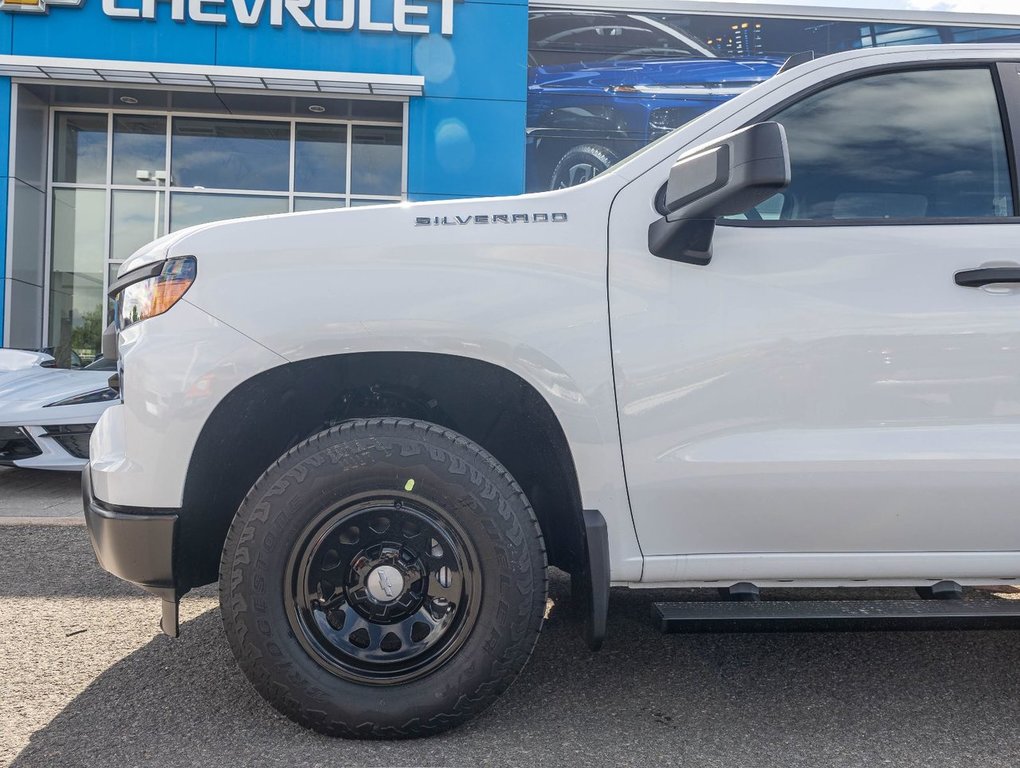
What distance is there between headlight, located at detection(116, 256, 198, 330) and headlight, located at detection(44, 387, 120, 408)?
12.7 ft

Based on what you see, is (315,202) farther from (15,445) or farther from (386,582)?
(386,582)

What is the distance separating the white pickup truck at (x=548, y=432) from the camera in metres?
2.12

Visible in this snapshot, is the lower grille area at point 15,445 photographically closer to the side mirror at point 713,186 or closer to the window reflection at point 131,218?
the side mirror at point 713,186

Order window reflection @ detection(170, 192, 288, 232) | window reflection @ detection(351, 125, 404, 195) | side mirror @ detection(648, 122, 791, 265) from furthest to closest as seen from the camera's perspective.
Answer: window reflection @ detection(170, 192, 288, 232) → window reflection @ detection(351, 125, 404, 195) → side mirror @ detection(648, 122, 791, 265)


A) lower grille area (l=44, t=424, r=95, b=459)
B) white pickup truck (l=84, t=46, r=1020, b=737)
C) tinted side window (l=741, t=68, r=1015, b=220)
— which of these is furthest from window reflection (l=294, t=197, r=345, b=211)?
tinted side window (l=741, t=68, r=1015, b=220)

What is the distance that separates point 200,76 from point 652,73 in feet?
19.2

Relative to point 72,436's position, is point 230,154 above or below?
above

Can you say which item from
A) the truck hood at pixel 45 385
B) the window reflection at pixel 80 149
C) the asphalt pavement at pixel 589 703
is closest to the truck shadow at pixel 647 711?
the asphalt pavement at pixel 589 703

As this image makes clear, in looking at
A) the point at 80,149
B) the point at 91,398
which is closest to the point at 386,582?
the point at 91,398

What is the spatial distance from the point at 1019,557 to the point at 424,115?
387 inches

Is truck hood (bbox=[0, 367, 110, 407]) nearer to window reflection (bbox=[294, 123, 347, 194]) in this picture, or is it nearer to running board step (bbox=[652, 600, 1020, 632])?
running board step (bbox=[652, 600, 1020, 632])

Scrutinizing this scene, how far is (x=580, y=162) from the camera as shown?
11297 mm

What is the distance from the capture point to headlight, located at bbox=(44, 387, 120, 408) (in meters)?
5.65

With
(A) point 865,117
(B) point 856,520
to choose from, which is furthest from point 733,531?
(A) point 865,117
